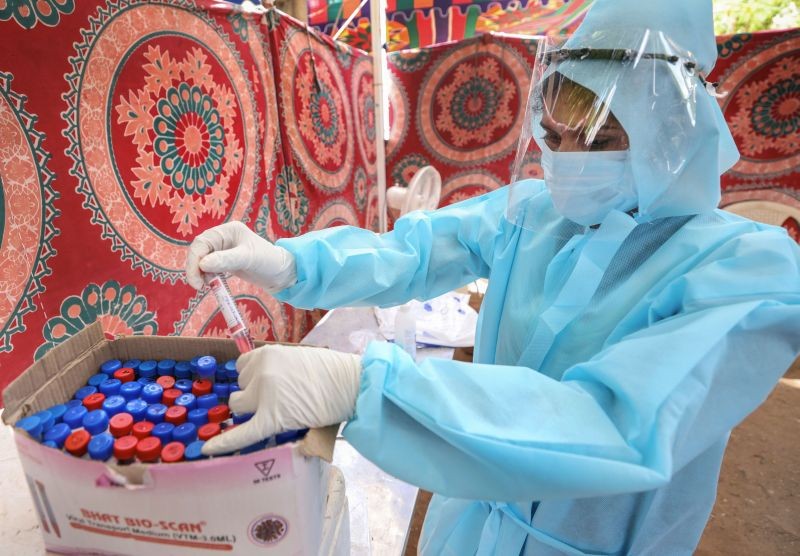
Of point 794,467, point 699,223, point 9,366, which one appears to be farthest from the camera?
point 794,467

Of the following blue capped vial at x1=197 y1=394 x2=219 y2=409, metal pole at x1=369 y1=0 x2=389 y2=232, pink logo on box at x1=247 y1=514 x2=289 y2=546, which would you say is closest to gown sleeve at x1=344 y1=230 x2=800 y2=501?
pink logo on box at x1=247 y1=514 x2=289 y2=546

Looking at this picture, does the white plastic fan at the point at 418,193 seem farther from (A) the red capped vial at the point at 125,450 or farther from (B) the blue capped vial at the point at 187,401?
(A) the red capped vial at the point at 125,450

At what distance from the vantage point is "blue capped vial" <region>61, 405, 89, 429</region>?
0.58 metres

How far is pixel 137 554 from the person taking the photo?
0.55 meters

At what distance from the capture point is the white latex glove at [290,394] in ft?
1.75

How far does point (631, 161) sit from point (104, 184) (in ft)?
3.99

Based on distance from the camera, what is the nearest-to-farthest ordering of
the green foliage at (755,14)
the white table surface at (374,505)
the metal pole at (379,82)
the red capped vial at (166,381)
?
the red capped vial at (166,381), the white table surface at (374,505), the metal pole at (379,82), the green foliage at (755,14)

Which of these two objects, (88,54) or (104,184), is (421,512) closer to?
(104,184)

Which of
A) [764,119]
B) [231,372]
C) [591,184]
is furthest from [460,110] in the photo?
[231,372]

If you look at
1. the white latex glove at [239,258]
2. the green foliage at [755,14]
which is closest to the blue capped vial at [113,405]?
the white latex glove at [239,258]

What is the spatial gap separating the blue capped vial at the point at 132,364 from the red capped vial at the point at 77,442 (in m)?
0.19

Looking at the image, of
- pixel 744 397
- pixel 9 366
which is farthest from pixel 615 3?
pixel 9 366

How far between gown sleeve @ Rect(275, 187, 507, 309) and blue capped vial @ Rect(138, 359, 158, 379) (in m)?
0.32

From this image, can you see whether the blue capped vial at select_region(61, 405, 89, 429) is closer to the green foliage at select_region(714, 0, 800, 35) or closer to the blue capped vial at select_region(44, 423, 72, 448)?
the blue capped vial at select_region(44, 423, 72, 448)
